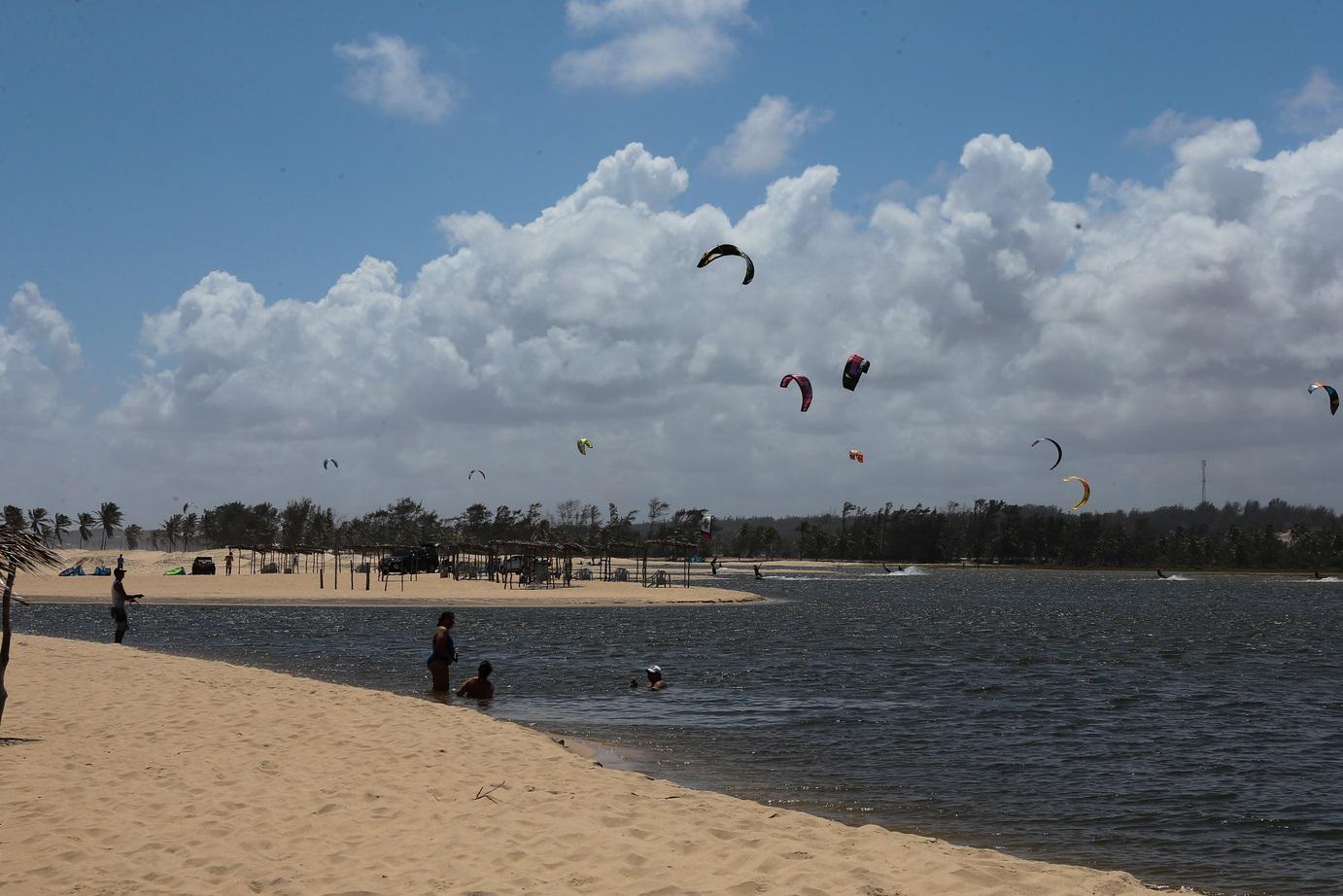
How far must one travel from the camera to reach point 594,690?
63.1 ft

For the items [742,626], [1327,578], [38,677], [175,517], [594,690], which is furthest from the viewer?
[175,517]

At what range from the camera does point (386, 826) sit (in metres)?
7.74

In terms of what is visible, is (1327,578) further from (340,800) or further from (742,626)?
(340,800)

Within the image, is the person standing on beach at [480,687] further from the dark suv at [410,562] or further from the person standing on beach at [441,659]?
the dark suv at [410,562]

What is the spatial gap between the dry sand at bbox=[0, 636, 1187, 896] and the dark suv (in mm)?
51186

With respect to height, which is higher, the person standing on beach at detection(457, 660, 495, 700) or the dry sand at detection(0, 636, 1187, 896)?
the dry sand at detection(0, 636, 1187, 896)

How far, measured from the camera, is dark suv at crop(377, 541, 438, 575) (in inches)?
2500

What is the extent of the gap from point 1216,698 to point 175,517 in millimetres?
143814

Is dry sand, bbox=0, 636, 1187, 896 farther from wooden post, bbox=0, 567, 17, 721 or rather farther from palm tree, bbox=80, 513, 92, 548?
palm tree, bbox=80, 513, 92, 548

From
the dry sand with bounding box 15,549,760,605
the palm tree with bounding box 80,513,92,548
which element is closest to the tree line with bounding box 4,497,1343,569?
the palm tree with bounding box 80,513,92,548

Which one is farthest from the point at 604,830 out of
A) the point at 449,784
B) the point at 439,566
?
the point at 439,566

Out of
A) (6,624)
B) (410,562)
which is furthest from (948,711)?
(410,562)

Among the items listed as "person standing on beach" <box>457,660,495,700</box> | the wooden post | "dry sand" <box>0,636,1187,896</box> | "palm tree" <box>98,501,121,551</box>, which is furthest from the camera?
"palm tree" <box>98,501,121,551</box>

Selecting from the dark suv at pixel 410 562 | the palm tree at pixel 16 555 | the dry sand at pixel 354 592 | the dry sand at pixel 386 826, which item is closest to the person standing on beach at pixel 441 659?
the dry sand at pixel 386 826
